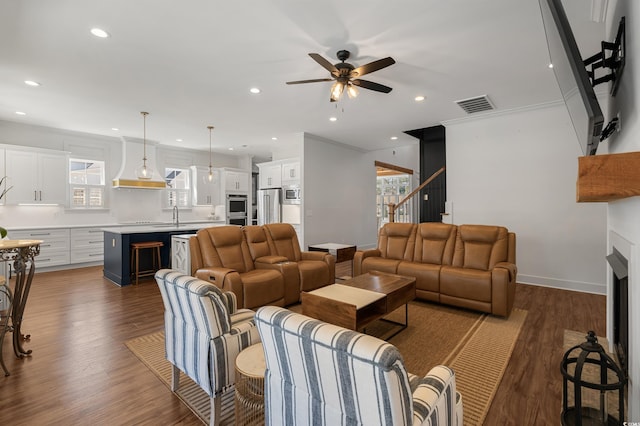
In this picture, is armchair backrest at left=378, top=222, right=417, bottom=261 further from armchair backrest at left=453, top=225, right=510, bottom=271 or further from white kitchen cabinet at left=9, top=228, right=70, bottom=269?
white kitchen cabinet at left=9, top=228, right=70, bottom=269

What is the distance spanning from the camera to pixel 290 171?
275 inches

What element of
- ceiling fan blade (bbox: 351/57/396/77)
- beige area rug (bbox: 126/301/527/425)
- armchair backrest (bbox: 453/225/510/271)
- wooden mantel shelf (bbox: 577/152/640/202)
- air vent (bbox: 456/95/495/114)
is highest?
air vent (bbox: 456/95/495/114)

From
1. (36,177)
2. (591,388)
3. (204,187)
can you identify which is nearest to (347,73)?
(591,388)

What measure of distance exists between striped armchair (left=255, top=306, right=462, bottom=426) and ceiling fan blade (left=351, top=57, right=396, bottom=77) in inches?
99.1

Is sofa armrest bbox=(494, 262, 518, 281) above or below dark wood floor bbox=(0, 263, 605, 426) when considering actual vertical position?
above

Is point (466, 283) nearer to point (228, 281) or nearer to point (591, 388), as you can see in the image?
point (591, 388)

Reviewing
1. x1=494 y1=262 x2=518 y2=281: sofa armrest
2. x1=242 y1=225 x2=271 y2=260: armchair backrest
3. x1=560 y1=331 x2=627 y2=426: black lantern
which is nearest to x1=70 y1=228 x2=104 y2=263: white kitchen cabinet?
x1=242 y1=225 x2=271 y2=260: armchair backrest

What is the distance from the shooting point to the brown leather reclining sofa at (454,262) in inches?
133

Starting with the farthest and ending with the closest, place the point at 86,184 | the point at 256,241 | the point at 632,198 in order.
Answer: the point at 86,184 < the point at 256,241 < the point at 632,198

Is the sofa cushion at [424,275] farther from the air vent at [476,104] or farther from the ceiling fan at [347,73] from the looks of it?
the air vent at [476,104]

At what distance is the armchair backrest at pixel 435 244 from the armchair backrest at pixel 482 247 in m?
0.11

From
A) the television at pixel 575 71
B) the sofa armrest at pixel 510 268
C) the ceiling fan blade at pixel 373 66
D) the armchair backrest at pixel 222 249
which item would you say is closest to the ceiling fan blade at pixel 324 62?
the ceiling fan blade at pixel 373 66

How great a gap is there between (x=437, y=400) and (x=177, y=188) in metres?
8.29

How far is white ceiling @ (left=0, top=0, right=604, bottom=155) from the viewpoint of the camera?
A: 2457mm
